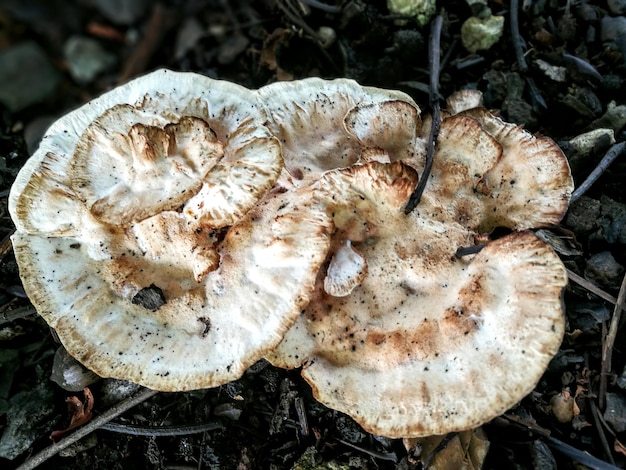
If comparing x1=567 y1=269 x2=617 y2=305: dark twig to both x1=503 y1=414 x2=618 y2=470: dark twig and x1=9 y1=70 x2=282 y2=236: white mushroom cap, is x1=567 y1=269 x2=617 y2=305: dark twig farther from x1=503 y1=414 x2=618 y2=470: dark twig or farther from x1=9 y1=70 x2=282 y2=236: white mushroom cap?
x1=9 y1=70 x2=282 y2=236: white mushroom cap

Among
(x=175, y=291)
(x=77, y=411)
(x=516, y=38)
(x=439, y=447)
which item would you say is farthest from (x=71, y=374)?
(x=516, y=38)

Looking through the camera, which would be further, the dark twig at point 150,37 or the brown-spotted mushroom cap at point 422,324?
the dark twig at point 150,37

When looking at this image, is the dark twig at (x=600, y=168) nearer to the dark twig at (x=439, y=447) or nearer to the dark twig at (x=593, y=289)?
the dark twig at (x=593, y=289)

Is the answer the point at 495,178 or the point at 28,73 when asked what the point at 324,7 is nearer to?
the point at 495,178

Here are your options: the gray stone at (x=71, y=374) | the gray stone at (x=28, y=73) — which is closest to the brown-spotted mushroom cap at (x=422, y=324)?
the gray stone at (x=71, y=374)

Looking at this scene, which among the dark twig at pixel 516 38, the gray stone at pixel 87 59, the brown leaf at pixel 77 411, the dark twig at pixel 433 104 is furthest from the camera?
the dark twig at pixel 516 38

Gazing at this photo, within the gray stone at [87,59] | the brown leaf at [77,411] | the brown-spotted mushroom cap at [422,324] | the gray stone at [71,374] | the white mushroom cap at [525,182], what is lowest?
the brown leaf at [77,411]

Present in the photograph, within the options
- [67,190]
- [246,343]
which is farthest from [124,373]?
[67,190]

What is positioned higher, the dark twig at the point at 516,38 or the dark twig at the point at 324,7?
the dark twig at the point at 324,7

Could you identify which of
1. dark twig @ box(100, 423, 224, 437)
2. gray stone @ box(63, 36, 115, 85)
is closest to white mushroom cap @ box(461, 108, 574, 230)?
dark twig @ box(100, 423, 224, 437)
